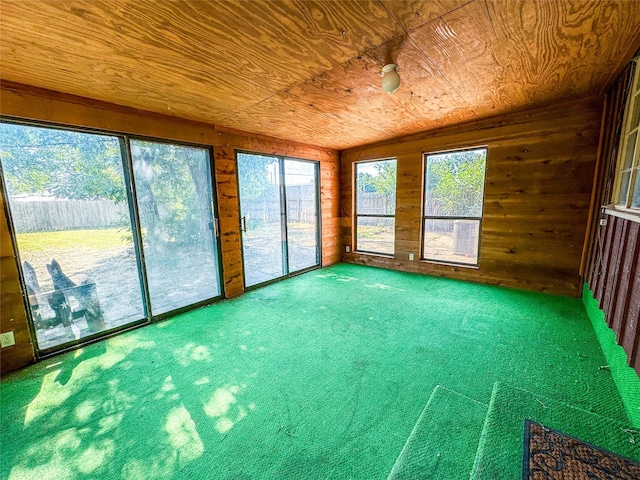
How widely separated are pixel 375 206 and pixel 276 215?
193cm

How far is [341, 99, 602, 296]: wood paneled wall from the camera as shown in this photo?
3.01m

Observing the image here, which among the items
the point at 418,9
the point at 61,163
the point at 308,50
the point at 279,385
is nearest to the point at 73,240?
the point at 61,163

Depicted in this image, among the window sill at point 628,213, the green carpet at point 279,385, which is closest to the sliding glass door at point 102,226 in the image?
the green carpet at point 279,385

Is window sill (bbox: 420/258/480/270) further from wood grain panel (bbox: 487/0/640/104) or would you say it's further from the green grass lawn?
the green grass lawn

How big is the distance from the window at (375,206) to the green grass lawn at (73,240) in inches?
149

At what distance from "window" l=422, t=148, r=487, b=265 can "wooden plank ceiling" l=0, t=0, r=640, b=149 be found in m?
1.12

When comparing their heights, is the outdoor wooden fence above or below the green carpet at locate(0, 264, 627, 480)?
above

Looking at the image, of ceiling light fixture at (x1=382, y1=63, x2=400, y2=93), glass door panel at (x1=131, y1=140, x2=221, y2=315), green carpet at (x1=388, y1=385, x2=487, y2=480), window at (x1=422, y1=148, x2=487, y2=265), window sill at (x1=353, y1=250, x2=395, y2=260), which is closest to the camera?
green carpet at (x1=388, y1=385, x2=487, y2=480)

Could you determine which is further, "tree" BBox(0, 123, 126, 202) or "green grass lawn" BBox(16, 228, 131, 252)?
"green grass lawn" BBox(16, 228, 131, 252)

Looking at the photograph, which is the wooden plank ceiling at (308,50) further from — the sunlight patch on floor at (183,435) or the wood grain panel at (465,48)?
the sunlight patch on floor at (183,435)

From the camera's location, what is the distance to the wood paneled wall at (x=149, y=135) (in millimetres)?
2064

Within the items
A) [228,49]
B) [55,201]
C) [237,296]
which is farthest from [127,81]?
[237,296]

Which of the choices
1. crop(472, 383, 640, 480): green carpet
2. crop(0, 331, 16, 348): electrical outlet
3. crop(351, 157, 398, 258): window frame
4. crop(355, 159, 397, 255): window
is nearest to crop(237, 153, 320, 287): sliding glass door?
crop(351, 157, 398, 258): window frame

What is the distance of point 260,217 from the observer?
155 inches
